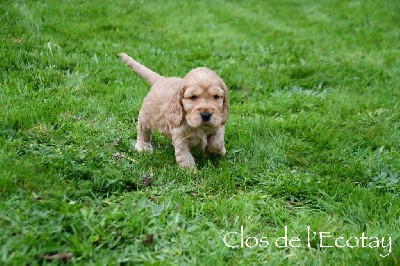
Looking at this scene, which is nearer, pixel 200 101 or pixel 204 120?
pixel 204 120

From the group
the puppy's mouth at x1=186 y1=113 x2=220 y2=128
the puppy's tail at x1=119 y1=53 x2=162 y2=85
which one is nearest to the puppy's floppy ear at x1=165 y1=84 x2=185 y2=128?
the puppy's mouth at x1=186 y1=113 x2=220 y2=128

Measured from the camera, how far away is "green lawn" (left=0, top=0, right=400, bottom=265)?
3131mm

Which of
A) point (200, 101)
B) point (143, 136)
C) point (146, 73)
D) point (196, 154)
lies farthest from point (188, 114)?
point (146, 73)

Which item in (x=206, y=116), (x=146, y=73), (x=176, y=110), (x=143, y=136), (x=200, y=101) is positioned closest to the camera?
(x=206, y=116)

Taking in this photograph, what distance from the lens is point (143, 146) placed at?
4.86 m

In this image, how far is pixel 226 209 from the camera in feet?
12.0

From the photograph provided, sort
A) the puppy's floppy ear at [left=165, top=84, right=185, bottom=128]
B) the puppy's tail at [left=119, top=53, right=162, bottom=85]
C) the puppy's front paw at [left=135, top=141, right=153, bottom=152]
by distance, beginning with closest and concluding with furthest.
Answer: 1. the puppy's floppy ear at [left=165, top=84, right=185, bottom=128]
2. the puppy's front paw at [left=135, top=141, right=153, bottom=152]
3. the puppy's tail at [left=119, top=53, right=162, bottom=85]

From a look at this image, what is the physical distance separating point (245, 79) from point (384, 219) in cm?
370

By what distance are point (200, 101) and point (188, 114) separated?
161 millimetres

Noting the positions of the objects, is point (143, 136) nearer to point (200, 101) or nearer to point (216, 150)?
point (216, 150)

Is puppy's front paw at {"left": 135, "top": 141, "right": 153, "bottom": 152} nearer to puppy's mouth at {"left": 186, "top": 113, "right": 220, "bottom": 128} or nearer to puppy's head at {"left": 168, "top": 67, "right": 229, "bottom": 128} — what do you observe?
puppy's head at {"left": 168, "top": 67, "right": 229, "bottom": 128}

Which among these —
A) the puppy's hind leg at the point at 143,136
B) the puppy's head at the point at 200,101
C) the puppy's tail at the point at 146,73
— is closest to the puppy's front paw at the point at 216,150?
the puppy's head at the point at 200,101

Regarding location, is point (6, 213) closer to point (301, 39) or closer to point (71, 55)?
point (71, 55)

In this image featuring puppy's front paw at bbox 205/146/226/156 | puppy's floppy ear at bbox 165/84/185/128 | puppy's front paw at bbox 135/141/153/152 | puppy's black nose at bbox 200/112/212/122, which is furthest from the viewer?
puppy's front paw at bbox 135/141/153/152
